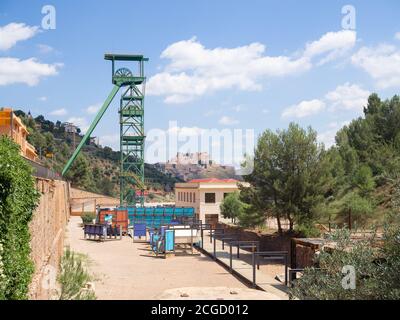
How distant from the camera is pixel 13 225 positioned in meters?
6.71

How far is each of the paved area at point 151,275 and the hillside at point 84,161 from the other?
35.4 metres

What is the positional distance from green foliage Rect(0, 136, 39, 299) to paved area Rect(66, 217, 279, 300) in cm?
277

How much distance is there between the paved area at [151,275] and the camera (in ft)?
30.0

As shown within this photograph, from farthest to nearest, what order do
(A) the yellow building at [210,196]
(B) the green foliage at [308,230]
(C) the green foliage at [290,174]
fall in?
(A) the yellow building at [210,196], (C) the green foliage at [290,174], (B) the green foliage at [308,230]

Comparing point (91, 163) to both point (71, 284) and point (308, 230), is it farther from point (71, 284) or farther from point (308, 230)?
point (71, 284)

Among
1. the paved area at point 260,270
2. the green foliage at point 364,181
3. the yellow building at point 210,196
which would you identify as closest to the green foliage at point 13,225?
the paved area at point 260,270

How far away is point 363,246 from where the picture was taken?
775cm

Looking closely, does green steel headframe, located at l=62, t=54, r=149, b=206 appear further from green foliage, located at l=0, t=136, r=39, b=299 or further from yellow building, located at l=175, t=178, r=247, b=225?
green foliage, located at l=0, t=136, r=39, b=299

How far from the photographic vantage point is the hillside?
69.6m

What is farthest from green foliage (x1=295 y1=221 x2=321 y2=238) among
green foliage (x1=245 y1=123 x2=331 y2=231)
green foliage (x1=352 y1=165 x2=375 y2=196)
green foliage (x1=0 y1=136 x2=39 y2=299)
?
green foliage (x1=0 y1=136 x2=39 y2=299)

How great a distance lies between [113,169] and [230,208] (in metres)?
77.5

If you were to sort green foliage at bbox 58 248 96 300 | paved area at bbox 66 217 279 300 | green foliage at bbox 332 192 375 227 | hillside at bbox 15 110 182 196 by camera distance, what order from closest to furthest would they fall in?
1. paved area at bbox 66 217 279 300
2. green foliage at bbox 58 248 96 300
3. green foliage at bbox 332 192 375 227
4. hillside at bbox 15 110 182 196

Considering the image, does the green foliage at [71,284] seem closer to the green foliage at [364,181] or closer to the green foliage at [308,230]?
the green foliage at [308,230]
